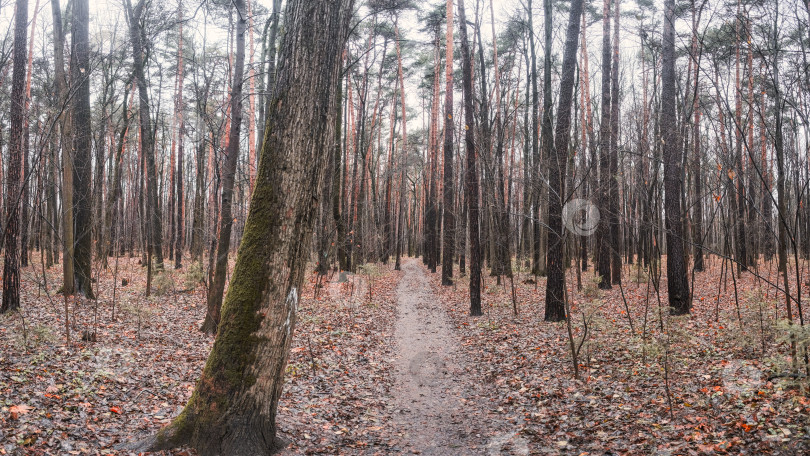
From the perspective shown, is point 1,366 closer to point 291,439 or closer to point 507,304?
point 291,439

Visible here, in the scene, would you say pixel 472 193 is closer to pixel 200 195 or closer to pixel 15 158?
pixel 200 195

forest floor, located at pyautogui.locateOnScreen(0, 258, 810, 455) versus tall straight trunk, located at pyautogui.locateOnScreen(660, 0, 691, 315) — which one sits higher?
tall straight trunk, located at pyautogui.locateOnScreen(660, 0, 691, 315)

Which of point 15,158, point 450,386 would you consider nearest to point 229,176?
point 15,158

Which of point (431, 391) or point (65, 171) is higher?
point (65, 171)

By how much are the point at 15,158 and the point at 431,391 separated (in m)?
7.84

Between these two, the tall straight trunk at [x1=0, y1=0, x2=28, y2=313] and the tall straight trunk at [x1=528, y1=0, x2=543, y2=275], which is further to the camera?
the tall straight trunk at [x1=528, y1=0, x2=543, y2=275]

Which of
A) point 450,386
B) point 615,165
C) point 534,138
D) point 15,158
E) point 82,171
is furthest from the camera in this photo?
point 534,138

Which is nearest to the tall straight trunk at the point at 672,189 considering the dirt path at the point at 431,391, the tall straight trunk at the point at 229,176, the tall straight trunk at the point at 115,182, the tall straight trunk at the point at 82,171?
the dirt path at the point at 431,391

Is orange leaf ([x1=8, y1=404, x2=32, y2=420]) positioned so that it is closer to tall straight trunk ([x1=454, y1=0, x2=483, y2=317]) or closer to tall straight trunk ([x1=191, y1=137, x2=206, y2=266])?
tall straight trunk ([x1=191, y1=137, x2=206, y2=266])

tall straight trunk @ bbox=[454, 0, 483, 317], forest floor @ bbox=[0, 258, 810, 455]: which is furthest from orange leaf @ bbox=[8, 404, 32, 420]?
tall straight trunk @ bbox=[454, 0, 483, 317]

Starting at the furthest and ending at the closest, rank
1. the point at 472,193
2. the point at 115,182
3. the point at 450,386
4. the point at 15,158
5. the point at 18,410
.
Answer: the point at 472,193 → the point at 115,182 → the point at 15,158 → the point at 450,386 → the point at 18,410

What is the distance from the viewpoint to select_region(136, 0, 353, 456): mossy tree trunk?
326cm

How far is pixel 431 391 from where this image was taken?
19.0ft

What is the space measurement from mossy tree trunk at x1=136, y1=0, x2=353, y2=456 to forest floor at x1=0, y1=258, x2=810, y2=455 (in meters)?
0.37
